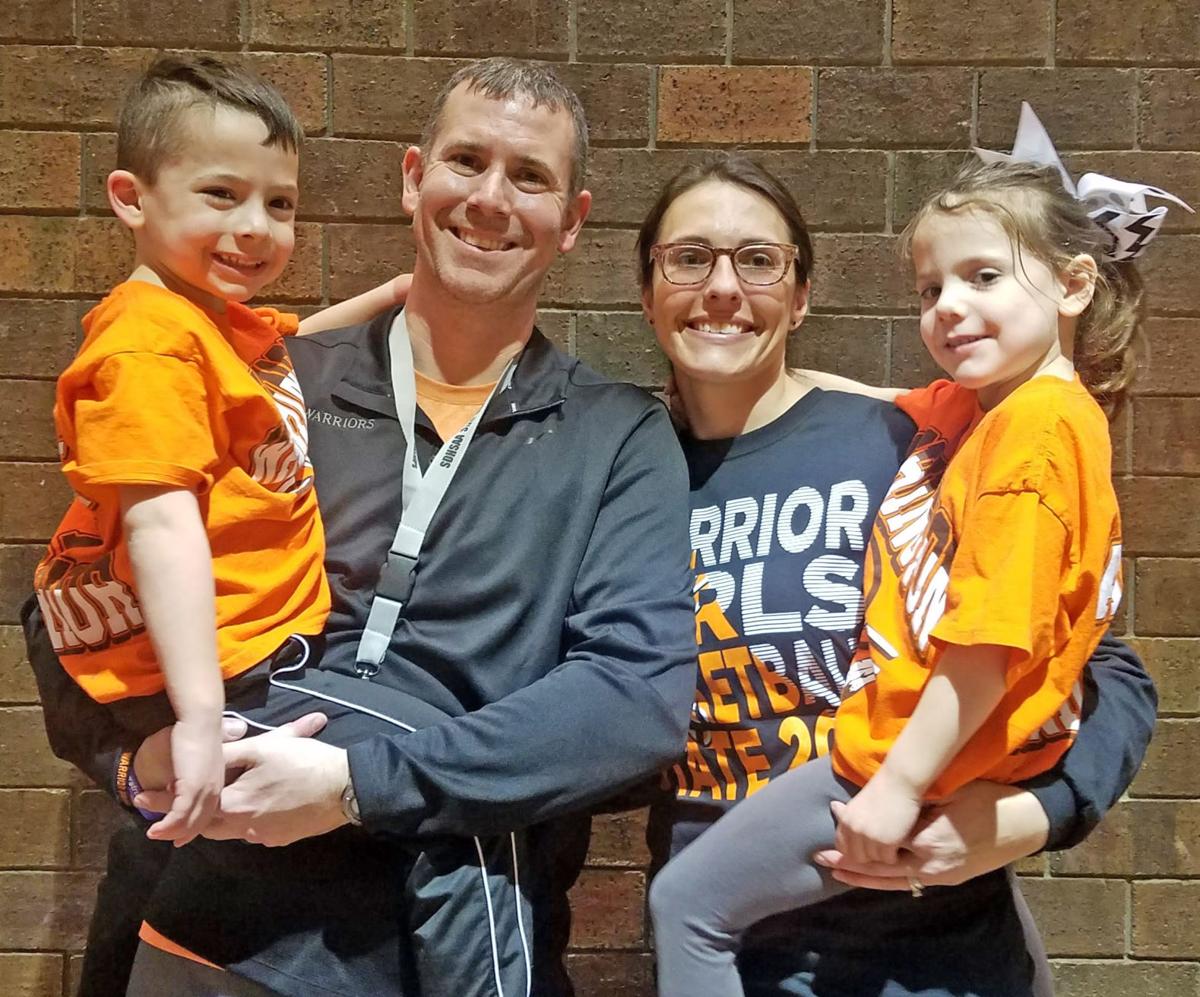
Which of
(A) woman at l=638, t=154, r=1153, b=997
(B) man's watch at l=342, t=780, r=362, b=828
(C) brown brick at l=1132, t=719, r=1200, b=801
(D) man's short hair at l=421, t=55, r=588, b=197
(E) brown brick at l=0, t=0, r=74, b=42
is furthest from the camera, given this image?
(C) brown brick at l=1132, t=719, r=1200, b=801

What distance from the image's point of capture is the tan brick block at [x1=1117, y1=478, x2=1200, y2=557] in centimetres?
258

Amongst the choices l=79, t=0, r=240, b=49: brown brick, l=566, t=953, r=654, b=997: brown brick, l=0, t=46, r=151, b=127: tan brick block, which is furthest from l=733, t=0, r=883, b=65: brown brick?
l=566, t=953, r=654, b=997: brown brick

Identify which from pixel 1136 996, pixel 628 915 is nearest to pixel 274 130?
pixel 628 915

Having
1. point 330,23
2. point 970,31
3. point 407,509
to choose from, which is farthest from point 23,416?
point 970,31

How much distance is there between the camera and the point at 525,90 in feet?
6.54

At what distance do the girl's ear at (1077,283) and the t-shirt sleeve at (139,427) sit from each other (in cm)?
135

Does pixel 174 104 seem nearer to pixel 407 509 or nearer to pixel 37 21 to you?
pixel 407 509

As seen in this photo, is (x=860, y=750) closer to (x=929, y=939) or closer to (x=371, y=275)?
(x=929, y=939)

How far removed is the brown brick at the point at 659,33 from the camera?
8.33 ft

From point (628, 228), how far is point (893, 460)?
967 mm

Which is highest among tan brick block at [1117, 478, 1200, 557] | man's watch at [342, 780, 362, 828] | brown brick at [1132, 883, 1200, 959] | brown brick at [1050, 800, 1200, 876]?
tan brick block at [1117, 478, 1200, 557]

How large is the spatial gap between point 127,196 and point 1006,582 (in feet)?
4.79

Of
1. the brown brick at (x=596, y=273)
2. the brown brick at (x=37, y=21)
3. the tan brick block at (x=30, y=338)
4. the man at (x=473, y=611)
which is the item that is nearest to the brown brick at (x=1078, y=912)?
the man at (x=473, y=611)

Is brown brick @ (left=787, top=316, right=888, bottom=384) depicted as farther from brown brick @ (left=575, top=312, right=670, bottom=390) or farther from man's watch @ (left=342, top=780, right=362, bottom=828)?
man's watch @ (left=342, top=780, right=362, bottom=828)
